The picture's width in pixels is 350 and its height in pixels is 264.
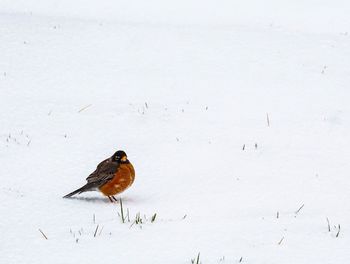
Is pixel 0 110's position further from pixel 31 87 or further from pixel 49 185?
pixel 49 185

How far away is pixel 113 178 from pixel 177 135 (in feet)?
7.97

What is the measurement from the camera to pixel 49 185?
8.08 meters

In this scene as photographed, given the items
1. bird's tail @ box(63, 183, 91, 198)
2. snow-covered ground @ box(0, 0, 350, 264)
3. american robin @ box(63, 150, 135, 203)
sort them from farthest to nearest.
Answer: american robin @ box(63, 150, 135, 203) < bird's tail @ box(63, 183, 91, 198) < snow-covered ground @ box(0, 0, 350, 264)

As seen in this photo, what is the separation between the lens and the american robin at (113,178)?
A: 25.2 feet

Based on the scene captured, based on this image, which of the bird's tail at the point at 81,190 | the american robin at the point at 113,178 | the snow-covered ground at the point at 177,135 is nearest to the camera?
the snow-covered ground at the point at 177,135

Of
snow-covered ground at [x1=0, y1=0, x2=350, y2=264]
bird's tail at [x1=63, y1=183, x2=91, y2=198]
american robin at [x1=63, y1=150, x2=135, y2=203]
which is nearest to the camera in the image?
snow-covered ground at [x1=0, y1=0, x2=350, y2=264]

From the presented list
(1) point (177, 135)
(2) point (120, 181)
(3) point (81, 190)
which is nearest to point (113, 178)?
(2) point (120, 181)

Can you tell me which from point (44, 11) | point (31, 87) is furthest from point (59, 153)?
point (44, 11)

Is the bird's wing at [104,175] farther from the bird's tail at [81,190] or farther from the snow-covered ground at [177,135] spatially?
the snow-covered ground at [177,135]

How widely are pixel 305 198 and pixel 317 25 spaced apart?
34.4 ft

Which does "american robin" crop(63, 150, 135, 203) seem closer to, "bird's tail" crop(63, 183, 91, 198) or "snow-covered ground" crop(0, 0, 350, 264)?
"bird's tail" crop(63, 183, 91, 198)

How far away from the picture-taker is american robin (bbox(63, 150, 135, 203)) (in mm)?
7695

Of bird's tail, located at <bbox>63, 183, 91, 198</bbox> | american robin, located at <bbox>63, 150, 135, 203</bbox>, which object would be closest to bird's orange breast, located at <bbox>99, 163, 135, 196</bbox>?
american robin, located at <bbox>63, 150, 135, 203</bbox>

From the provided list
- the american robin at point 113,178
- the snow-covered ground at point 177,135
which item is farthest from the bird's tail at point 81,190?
the snow-covered ground at point 177,135
